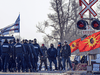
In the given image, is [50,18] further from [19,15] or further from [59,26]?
[19,15]

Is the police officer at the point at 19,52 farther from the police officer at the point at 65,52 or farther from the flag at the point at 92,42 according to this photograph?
the flag at the point at 92,42

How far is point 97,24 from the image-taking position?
1725cm

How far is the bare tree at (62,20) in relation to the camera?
152 ft

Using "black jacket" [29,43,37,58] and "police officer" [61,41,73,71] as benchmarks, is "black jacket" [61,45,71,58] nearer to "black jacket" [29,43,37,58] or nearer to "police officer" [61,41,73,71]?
"police officer" [61,41,73,71]

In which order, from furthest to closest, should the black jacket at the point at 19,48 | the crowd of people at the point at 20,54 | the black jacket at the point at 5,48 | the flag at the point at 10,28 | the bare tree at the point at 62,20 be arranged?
the bare tree at the point at 62,20 → the flag at the point at 10,28 → the black jacket at the point at 5,48 → the crowd of people at the point at 20,54 → the black jacket at the point at 19,48

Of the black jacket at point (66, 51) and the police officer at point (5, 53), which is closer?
the police officer at point (5, 53)

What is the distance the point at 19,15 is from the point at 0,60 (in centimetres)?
1290

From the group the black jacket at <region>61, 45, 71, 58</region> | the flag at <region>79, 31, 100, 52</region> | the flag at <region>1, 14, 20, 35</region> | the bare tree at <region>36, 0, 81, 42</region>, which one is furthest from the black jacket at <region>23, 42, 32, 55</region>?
the bare tree at <region>36, 0, 81, 42</region>

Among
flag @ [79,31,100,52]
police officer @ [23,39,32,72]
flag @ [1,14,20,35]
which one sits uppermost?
flag @ [1,14,20,35]

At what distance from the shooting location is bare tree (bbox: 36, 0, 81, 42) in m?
46.4

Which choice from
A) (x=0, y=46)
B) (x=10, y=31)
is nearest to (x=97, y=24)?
(x=0, y=46)

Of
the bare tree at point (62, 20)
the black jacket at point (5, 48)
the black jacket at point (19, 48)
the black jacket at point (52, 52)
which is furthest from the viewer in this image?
the bare tree at point (62, 20)

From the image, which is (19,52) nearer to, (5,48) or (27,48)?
(27,48)

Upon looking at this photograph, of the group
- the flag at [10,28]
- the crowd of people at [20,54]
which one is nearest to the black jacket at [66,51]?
the crowd of people at [20,54]
